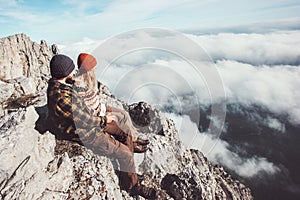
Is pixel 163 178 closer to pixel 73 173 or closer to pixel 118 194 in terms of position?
pixel 118 194

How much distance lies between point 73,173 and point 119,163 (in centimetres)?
243

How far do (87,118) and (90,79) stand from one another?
79.2 inches

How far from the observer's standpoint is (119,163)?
33.2 feet

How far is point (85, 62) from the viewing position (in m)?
8.66

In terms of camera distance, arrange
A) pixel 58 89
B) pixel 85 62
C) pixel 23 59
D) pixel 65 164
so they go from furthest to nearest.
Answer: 1. pixel 23 59
2. pixel 85 62
3. pixel 65 164
4. pixel 58 89

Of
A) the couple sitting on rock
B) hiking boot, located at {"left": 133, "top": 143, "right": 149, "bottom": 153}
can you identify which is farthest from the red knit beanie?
hiking boot, located at {"left": 133, "top": 143, "right": 149, "bottom": 153}

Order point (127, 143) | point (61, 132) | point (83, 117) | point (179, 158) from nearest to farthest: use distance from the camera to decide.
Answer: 1. point (83, 117)
2. point (61, 132)
3. point (127, 143)
4. point (179, 158)

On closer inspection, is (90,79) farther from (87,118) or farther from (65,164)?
(65,164)

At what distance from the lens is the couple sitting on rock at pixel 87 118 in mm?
7547

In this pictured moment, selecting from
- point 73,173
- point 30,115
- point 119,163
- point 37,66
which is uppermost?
point 30,115

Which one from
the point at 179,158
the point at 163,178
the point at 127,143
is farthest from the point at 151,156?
the point at 127,143

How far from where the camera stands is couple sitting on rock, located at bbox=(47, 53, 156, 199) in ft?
24.8

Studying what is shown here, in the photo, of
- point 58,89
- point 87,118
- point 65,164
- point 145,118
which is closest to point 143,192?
point 65,164

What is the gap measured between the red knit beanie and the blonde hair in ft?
0.68
